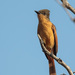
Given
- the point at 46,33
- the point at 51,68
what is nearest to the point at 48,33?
the point at 46,33

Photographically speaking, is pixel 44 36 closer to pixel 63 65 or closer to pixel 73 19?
pixel 63 65

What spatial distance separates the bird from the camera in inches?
333

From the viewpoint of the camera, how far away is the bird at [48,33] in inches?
333

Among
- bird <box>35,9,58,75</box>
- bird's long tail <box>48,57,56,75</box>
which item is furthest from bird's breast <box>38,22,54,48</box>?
bird's long tail <box>48,57,56,75</box>

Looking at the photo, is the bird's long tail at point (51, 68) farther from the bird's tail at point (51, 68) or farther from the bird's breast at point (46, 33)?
the bird's breast at point (46, 33)

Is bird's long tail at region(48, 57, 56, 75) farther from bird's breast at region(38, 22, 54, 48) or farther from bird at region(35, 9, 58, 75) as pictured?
bird's breast at region(38, 22, 54, 48)

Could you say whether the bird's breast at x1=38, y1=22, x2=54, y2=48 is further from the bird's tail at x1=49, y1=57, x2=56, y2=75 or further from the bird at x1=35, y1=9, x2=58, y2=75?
the bird's tail at x1=49, y1=57, x2=56, y2=75

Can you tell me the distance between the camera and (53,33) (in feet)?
28.7

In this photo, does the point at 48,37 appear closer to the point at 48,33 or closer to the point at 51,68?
the point at 48,33

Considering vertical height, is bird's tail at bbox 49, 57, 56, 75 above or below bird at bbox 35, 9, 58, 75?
below

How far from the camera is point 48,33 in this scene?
27.9ft

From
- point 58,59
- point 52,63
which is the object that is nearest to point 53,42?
point 52,63

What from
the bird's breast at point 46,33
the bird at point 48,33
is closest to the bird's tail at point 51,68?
the bird at point 48,33

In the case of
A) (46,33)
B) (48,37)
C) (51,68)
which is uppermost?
(46,33)
